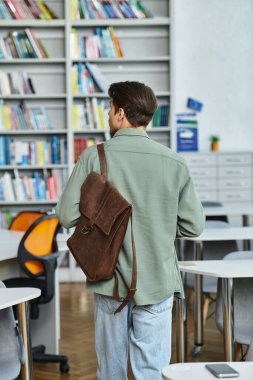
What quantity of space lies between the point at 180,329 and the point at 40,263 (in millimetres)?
1063

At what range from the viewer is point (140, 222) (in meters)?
2.51

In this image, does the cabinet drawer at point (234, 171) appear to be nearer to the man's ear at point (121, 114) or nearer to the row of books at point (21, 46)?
the row of books at point (21, 46)

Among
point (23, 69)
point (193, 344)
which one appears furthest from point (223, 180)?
point (193, 344)

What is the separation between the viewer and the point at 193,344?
15.8 ft

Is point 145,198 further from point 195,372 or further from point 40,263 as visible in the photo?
point 40,263

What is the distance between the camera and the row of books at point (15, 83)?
24.8 feet

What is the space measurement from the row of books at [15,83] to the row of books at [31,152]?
483mm

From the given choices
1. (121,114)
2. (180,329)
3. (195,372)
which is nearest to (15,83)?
(180,329)

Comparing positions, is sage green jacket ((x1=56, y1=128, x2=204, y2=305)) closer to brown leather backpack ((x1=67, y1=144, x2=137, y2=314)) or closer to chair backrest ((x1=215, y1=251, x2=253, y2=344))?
brown leather backpack ((x1=67, y1=144, x2=137, y2=314))

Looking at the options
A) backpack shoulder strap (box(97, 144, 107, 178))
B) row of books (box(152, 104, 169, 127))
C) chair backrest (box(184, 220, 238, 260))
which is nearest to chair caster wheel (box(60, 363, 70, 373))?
chair backrest (box(184, 220, 238, 260))

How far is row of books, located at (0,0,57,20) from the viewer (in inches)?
298

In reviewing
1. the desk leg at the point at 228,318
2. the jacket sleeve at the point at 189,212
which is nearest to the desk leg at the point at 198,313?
the desk leg at the point at 228,318

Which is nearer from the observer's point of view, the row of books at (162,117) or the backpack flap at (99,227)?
the backpack flap at (99,227)

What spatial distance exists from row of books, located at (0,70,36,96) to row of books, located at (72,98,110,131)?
1.73 feet
